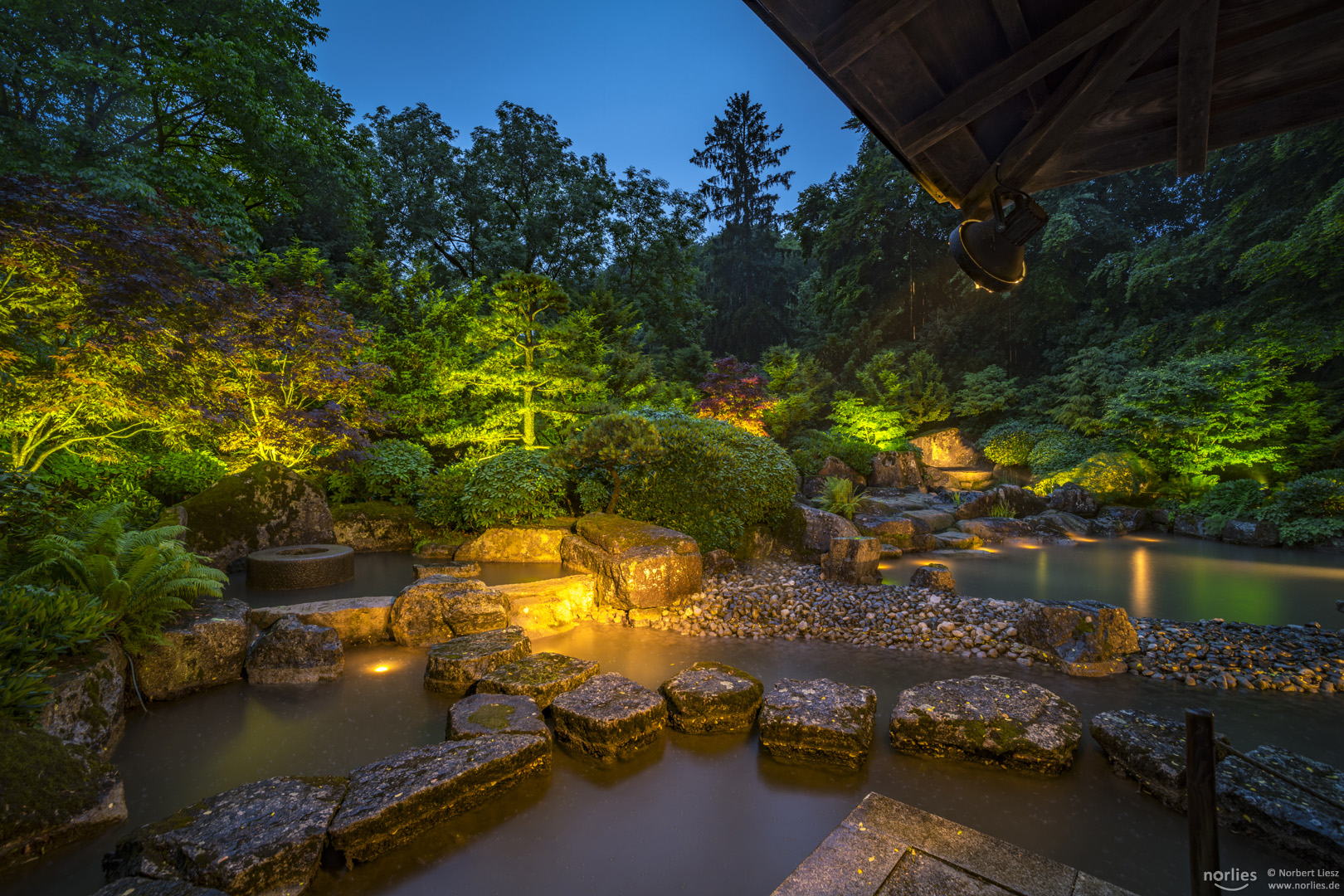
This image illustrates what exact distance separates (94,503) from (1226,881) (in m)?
10.1

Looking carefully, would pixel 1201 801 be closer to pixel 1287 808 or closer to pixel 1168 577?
pixel 1287 808

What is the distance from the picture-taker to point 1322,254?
11.3 meters

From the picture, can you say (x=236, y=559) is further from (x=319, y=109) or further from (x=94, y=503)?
(x=319, y=109)

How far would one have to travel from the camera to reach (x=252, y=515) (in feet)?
21.9

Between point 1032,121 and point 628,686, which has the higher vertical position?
point 1032,121

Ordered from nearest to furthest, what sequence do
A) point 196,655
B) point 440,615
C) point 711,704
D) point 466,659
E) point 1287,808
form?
1. point 1287,808
2. point 711,704
3. point 196,655
4. point 466,659
5. point 440,615

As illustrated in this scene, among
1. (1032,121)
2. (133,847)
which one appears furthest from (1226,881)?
(133,847)

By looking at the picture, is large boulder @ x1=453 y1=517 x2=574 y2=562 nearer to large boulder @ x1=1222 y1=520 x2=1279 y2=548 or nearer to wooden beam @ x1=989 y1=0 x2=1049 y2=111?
wooden beam @ x1=989 y1=0 x2=1049 y2=111

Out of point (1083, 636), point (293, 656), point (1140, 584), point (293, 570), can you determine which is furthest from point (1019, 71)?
point (1140, 584)

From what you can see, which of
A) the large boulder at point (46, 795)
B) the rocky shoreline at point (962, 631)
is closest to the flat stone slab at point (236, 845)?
the large boulder at point (46, 795)

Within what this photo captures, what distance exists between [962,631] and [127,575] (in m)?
6.93

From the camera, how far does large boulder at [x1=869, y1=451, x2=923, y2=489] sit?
1441 cm

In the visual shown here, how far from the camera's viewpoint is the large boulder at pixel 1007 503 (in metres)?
11.9

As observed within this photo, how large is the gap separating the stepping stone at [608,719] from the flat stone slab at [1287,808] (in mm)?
2833
